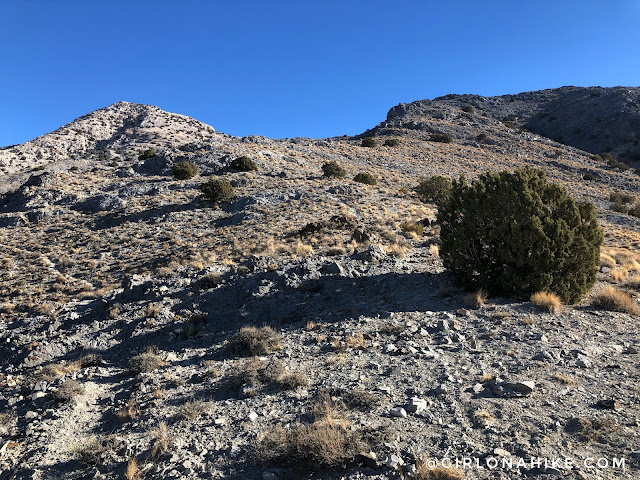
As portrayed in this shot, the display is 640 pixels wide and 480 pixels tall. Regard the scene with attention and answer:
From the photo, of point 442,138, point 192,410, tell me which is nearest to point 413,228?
point 192,410

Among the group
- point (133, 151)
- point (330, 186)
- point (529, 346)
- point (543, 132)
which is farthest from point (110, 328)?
point (543, 132)

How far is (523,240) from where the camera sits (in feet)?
37.2

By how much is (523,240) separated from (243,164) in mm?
29301

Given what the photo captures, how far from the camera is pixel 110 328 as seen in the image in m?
12.9

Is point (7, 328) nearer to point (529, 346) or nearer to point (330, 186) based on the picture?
point (529, 346)

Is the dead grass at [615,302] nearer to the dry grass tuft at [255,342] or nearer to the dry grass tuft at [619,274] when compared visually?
the dry grass tuft at [619,274]

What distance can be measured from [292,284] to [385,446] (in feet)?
28.2

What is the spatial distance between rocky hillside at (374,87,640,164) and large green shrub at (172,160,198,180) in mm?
44719

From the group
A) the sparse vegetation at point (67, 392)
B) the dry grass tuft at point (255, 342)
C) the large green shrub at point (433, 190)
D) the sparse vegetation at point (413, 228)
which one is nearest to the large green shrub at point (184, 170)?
the large green shrub at point (433, 190)

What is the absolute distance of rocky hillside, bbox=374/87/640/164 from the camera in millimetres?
65500

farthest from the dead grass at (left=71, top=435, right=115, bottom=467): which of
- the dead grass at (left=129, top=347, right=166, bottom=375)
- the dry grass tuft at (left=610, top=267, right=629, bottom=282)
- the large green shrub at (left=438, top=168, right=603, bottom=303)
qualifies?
the dry grass tuft at (left=610, top=267, right=629, bottom=282)

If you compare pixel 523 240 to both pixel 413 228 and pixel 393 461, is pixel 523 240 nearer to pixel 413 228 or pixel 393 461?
pixel 393 461

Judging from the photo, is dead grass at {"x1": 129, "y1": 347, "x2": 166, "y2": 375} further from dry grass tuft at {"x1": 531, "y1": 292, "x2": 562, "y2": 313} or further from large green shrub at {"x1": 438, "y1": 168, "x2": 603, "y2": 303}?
dry grass tuft at {"x1": 531, "y1": 292, "x2": 562, "y2": 313}

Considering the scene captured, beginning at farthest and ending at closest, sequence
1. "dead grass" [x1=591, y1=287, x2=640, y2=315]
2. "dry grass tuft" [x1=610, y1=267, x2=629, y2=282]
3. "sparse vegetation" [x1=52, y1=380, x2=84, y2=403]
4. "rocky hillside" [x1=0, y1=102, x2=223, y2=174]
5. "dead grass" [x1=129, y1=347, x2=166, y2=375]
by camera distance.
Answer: "rocky hillside" [x1=0, y1=102, x2=223, y2=174], "dry grass tuft" [x1=610, y1=267, x2=629, y2=282], "dead grass" [x1=591, y1=287, x2=640, y2=315], "dead grass" [x1=129, y1=347, x2=166, y2=375], "sparse vegetation" [x1=52, y1=380, x2=84, y2=403]
